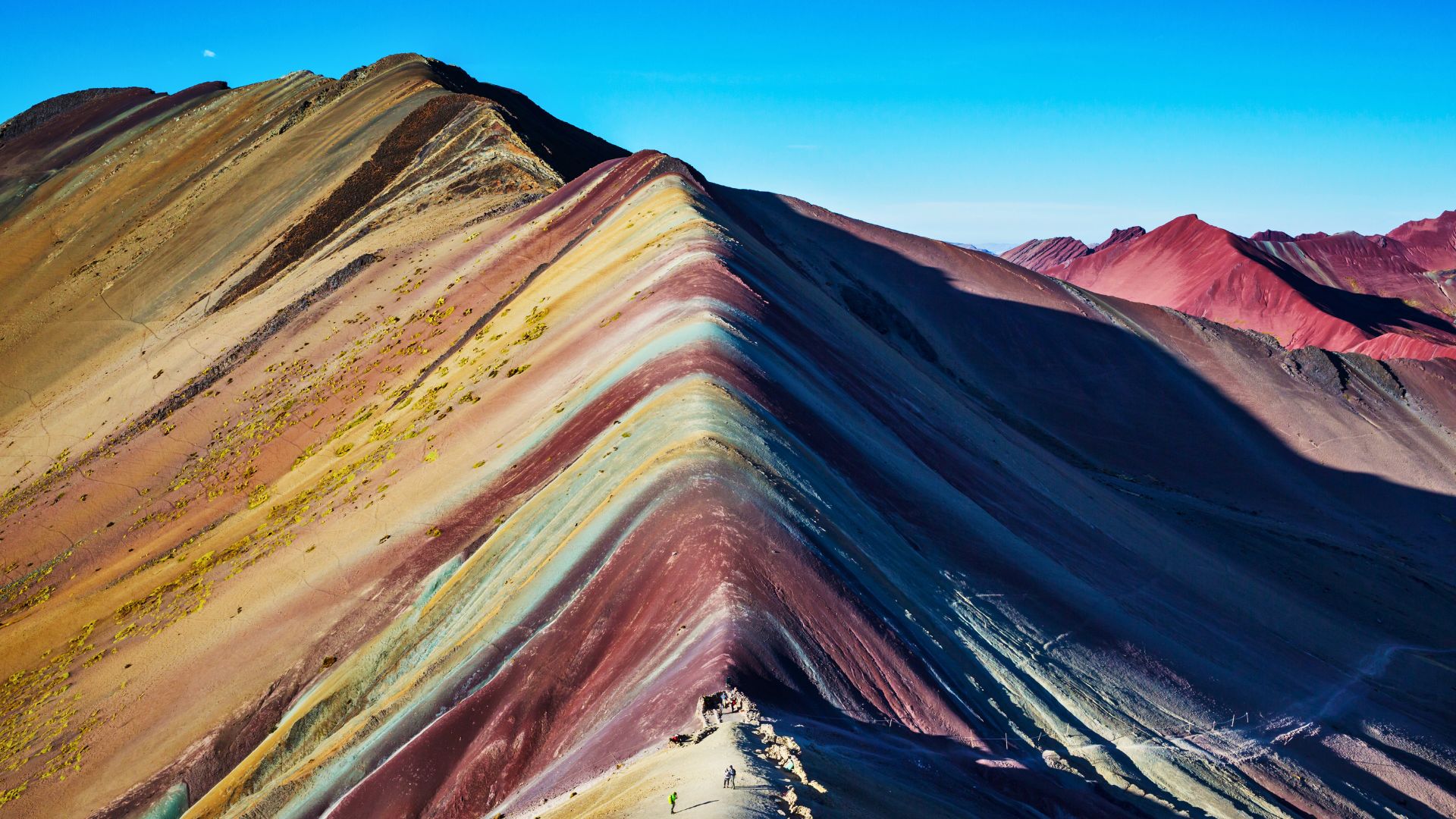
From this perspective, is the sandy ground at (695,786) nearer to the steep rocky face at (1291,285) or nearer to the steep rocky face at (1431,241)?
the steep rocky face at (1291,285)

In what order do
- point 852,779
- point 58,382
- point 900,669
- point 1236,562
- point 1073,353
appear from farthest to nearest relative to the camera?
1. point 1073,353
2. point 58,382
3. point 1236,562
4. point 900,669
5. point 852,779

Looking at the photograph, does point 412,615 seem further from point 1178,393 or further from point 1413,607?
point 1178,393

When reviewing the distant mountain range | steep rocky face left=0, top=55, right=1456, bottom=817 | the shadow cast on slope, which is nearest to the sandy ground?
steep rocky face left=0, top=55, right=1456, bottom=817

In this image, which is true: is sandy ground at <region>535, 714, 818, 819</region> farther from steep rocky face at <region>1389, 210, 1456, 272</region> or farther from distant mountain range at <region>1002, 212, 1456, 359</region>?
steep rocky face at <region>1389, 210, 1456, 272</region>

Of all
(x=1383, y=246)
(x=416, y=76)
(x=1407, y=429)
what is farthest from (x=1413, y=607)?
(x=1383, y=246)

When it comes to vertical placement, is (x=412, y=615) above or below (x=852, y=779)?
below

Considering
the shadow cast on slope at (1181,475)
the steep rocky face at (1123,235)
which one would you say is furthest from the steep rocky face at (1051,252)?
the shadow cast on slope at (1181,475)

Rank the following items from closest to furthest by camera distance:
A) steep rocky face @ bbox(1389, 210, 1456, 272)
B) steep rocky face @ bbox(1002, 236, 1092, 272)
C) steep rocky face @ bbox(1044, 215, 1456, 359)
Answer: steep rocky face @ bbox(1044, 215, 1456, 359) → steep rocky face @ bbox(1389, 210, 1456, 272) → steep rocky face @ bbox(1002, 236, 1092, 272)

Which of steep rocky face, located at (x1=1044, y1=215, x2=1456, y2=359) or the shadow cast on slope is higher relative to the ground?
steep rocky face, located at (x1=1044, y1=215, x2=1456, y2=359)

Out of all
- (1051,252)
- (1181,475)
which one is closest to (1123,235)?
(1051,252)
